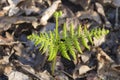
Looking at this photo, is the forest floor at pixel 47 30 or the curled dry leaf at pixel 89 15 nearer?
the forest floor at pixel 47 30

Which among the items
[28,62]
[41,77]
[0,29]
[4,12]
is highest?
[4,12]

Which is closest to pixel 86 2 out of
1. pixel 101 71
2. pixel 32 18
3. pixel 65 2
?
pixel 65 2

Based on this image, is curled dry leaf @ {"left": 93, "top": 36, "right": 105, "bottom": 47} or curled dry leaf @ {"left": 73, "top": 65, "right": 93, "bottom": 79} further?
curled dry leaf @ {"left": 93, "top": 36, "right": 105, "bottom": 47}

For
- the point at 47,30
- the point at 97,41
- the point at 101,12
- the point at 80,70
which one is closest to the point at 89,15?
the point at 101,12

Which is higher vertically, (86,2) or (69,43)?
(86,2)

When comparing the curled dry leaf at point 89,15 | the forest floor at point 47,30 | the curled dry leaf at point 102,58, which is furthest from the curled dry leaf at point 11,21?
the curled dry leaf at point 102,58

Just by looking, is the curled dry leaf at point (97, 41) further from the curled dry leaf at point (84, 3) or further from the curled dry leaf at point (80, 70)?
the curled dry leaf at point (84, 3)

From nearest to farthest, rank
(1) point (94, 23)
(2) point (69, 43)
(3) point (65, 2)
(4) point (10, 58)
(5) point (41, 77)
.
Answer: (2) point (69, 43), (5) point (41, 77), (4) point (10, 58), (1) point (94, 23), (3) point (65, 2)

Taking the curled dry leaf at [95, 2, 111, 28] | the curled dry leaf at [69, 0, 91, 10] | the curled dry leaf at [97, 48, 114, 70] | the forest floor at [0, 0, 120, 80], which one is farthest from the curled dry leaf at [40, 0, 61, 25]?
the curled dry leaf at [97, 48, 114, 70]

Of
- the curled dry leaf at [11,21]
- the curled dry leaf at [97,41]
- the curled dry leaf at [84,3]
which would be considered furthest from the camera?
the curled dry leaf at [84,3]

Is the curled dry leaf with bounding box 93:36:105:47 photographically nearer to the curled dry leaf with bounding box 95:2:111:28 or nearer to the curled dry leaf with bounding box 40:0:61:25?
the curled dry leaf with bounding box 95:2:111:28

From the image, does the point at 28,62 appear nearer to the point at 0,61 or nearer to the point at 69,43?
the point at 0,61
